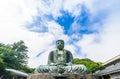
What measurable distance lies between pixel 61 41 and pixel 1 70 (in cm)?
1191

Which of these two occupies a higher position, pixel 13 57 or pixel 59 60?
pixel 13 57

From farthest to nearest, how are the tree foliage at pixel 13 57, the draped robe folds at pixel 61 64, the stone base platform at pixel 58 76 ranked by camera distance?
the tree foliage at pixel 13 57 < the draped robe folds at pixel 61 64 < the stone base platform at pixel 58 76

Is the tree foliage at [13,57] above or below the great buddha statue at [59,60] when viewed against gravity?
above

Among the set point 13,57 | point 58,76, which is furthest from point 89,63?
point 58,76

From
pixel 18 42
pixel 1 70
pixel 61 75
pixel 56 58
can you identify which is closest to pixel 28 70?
pixel 18 42

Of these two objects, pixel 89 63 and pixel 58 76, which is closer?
pixel 58 76

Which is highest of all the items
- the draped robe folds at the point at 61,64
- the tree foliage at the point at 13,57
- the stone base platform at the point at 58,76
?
the tree foliage at the point at 13,57

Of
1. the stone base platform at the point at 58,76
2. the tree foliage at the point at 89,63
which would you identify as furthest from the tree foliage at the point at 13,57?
the stone base platform at the point at 58,76

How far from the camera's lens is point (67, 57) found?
1496 cm

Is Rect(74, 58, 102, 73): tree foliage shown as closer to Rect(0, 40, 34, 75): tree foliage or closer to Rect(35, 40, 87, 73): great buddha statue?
Rect(0, 40, 34, 75): tree foliage

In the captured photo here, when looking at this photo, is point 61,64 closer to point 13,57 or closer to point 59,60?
point 59,60

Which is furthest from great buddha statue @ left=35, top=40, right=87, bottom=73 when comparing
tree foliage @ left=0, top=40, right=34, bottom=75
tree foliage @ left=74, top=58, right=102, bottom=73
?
tree foliage @ left=74, top=58, right=102, bottom=73

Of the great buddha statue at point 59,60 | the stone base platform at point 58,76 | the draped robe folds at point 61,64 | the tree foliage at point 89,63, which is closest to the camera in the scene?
the stone base platform at point 58,76

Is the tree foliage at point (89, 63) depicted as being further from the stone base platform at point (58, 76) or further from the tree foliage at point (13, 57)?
the stone base platform at point (58, 76)
